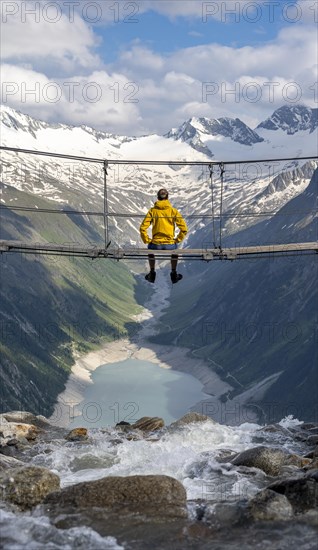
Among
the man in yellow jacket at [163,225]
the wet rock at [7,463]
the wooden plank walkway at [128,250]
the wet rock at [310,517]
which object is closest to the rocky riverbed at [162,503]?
the wet rock at [310,517]

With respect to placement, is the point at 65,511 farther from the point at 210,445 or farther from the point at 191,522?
the point at 210,445

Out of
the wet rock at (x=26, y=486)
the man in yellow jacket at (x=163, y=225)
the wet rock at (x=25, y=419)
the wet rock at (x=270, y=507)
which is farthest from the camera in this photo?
the wet rock at (x=25, y=419)

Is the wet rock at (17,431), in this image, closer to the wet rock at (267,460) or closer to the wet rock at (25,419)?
the wet rock at (25,419)

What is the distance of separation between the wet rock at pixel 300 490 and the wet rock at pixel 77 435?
2083 cm

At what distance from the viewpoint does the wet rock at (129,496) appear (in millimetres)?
26094

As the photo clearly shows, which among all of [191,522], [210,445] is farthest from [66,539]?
[210,445]

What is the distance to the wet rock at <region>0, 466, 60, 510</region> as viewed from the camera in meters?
26.9

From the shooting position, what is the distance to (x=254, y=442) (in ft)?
151

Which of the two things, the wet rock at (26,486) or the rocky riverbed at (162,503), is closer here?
the rocky riverbed at (162,503)

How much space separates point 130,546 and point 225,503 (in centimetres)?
580

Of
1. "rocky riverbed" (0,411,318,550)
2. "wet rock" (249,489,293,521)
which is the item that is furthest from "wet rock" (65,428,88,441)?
"wet rock" (249,489,293,521)

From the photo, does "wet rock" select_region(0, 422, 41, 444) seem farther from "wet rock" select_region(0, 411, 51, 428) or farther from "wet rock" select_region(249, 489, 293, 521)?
"wet rock" select_region(249, 489, 293, 521)

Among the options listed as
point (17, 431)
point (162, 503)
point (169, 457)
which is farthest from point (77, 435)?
point (162, 503)

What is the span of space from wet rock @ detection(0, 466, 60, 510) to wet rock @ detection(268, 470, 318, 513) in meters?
8.93
